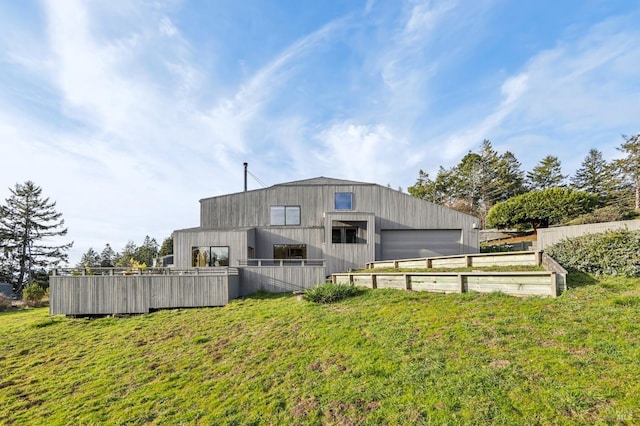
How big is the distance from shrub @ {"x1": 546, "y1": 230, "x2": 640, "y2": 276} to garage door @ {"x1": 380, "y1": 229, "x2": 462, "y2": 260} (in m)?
8.59

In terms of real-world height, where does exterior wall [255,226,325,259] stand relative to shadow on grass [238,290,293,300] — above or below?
above

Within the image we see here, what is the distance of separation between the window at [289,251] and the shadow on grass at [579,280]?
11935mm

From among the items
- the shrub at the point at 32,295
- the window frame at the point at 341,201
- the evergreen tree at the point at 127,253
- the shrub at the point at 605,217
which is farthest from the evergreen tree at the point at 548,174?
the evergreen tree at the point at 127,253

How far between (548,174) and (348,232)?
125 ft

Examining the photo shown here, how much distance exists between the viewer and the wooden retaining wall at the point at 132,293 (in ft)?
37.9

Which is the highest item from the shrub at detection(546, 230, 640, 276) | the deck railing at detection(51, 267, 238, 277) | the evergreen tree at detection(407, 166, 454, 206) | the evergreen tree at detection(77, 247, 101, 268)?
the evergreen tree at detection(407, 166, 454, 206)

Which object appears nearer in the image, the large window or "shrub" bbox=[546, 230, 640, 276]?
"shrub" bbox=[546, 230, 640, 276]

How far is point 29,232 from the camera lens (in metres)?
32.4

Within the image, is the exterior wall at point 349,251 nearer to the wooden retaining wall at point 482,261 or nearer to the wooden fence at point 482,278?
the wooden retaining wall at point 482,261

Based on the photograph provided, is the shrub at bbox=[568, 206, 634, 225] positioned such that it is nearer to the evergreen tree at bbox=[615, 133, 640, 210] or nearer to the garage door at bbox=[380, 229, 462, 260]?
the garage door at bbox=[380, 229, 462, 260]

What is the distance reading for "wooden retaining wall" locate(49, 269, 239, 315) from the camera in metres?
11.6

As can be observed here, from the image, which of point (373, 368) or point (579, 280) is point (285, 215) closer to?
point (373, 368)

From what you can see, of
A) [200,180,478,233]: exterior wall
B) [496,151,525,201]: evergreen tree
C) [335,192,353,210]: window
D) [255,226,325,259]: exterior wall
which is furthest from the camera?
[496,151,525,201]: evergreen tree

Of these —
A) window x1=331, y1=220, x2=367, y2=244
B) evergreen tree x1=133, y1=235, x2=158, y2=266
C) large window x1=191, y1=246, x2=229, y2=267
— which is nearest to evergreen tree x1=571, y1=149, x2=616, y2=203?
window x1=331, y1=220, x2=367, y2=244
